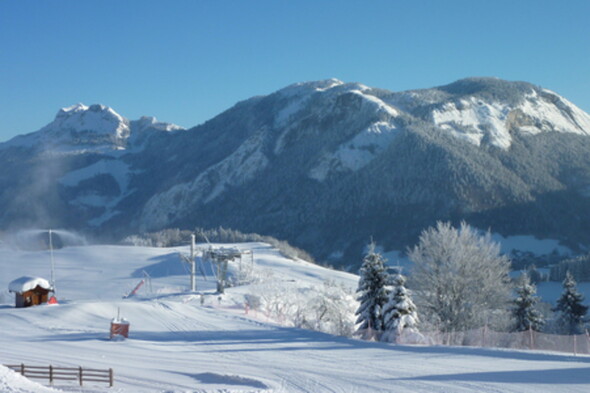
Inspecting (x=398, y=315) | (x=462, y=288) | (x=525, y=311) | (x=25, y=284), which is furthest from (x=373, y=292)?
(x=25, y=284)

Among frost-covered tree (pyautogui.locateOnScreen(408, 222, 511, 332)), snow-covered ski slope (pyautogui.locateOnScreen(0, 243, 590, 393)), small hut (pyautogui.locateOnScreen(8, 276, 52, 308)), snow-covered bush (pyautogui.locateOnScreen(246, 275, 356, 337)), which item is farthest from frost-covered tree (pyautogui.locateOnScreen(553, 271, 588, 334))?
small hut (pyautogui.locateOnScreen(8, 276, 52, 308))

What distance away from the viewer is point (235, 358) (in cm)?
2605

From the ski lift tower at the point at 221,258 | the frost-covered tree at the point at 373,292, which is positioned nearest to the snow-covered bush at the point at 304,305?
the ski lift tower at the point at 221,258

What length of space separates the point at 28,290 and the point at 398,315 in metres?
27.3

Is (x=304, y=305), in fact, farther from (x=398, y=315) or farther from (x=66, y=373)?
(x=66, y=373)

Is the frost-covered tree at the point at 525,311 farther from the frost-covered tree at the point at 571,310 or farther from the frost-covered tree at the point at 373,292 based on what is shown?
the frost-covered tree at the point at 373,292


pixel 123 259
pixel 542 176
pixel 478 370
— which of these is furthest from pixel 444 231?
pixel 542 176

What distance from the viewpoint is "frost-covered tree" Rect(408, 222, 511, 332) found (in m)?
37.5

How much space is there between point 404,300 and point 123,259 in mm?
67860

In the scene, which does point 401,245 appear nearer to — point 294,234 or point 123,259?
point 294,234

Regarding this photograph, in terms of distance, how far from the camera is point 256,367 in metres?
23.9

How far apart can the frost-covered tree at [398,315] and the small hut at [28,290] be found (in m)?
26.1

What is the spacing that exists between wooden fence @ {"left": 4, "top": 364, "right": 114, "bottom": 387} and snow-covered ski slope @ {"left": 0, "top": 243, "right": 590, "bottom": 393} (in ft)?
1.26

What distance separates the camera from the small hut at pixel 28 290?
141ft
